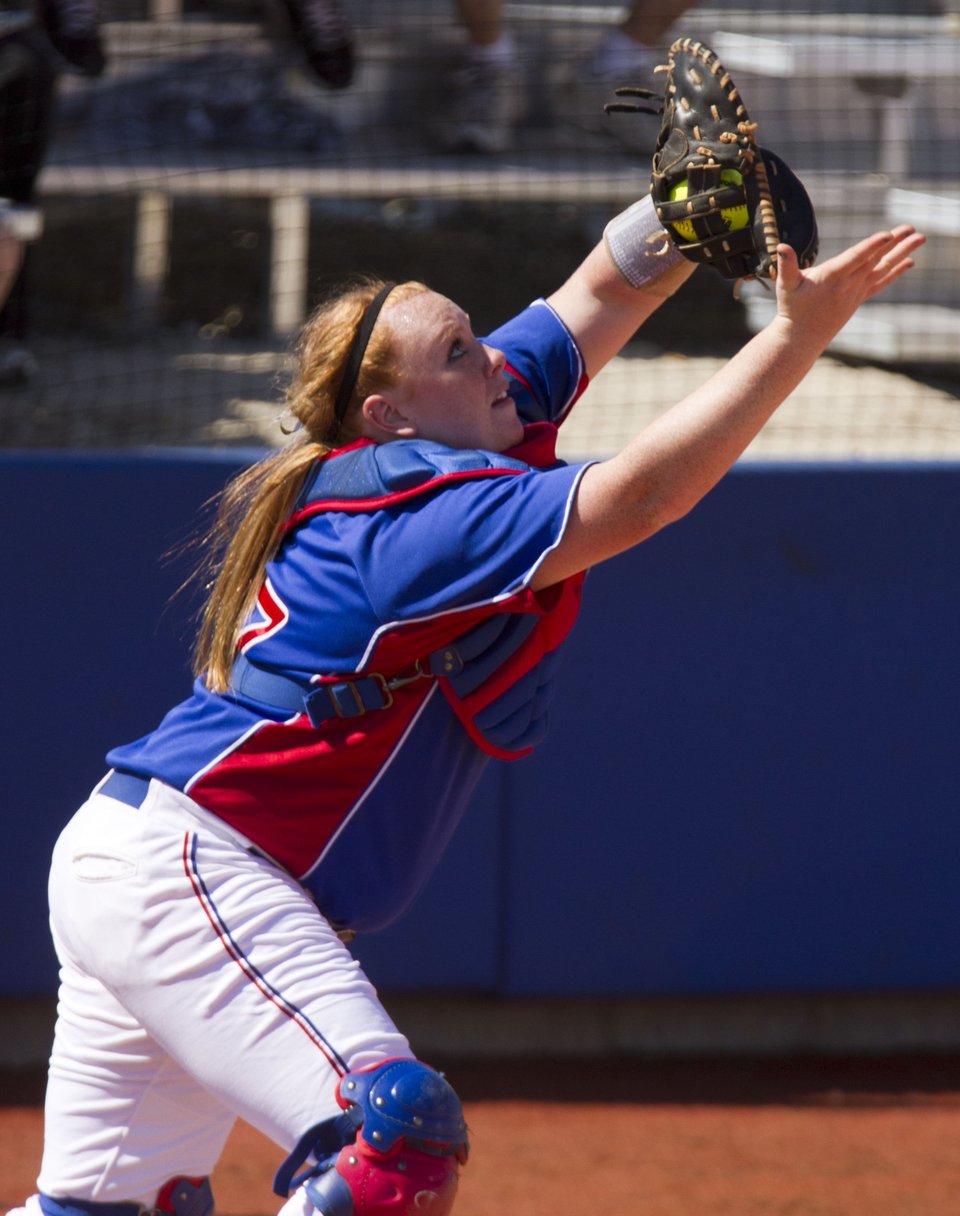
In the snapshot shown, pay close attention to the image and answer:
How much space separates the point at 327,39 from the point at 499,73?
2.32 ft

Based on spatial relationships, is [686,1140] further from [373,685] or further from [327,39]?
[327,39]

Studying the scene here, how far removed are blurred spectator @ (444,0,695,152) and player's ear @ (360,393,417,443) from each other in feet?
13.7

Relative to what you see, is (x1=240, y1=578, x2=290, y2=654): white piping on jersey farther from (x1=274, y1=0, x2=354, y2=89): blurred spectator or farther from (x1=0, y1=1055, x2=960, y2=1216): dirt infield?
(x1=274, y1=0, x2=354, y2=89): blurred spectator

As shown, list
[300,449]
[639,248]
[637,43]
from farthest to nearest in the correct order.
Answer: [637,43] < [639,248] < [300,449]

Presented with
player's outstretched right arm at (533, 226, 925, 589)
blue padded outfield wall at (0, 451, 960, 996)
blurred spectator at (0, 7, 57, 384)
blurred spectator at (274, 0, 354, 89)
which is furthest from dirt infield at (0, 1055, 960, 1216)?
blurred spectator at (274, 0, 354, 89)

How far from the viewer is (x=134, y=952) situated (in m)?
2.03

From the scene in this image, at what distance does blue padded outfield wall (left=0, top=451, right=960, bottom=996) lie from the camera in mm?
3793

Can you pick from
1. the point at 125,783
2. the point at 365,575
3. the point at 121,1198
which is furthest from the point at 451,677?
the point at 121,1198

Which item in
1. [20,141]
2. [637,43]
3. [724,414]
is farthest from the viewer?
[637,43]

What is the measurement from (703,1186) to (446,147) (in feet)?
13.8

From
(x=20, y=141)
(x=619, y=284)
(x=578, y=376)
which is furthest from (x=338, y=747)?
(x=20, y=141)

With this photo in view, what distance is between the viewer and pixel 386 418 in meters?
2.17

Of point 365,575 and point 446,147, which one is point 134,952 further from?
point 446,147

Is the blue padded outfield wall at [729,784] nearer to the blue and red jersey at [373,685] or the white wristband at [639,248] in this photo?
the white wristband at [639,248]
